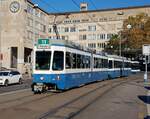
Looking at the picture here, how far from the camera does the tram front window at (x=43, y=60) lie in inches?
834

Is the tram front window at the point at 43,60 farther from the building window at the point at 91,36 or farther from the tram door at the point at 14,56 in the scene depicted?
the building window at the point at 91,36

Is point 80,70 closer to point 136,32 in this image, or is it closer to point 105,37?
point 136,32

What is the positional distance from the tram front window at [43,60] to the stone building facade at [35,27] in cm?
3333

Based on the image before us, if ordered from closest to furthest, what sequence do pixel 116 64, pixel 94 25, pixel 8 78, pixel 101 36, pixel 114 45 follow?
1. pixel 8 78
2. pixel 116 64
3. pixel 114 45
4. pixel 101 36
5. pixel 94 25

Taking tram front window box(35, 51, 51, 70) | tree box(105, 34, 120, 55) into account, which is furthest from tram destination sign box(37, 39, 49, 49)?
tree box(105, 34, 120, 55)

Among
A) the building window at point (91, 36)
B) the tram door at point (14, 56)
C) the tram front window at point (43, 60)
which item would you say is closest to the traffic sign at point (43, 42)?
the tram front window at point (43, 60)

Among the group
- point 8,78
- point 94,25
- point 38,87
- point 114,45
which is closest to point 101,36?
point 94,25

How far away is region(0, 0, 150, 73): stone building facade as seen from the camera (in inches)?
3113

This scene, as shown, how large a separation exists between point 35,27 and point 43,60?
68.6m

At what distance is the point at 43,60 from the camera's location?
21344 mm

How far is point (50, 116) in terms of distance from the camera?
40.1 ft

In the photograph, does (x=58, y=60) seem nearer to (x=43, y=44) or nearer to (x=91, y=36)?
(x=43, y=44)

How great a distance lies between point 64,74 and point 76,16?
3626 inches

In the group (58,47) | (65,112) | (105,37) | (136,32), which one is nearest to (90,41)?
(105,37)
